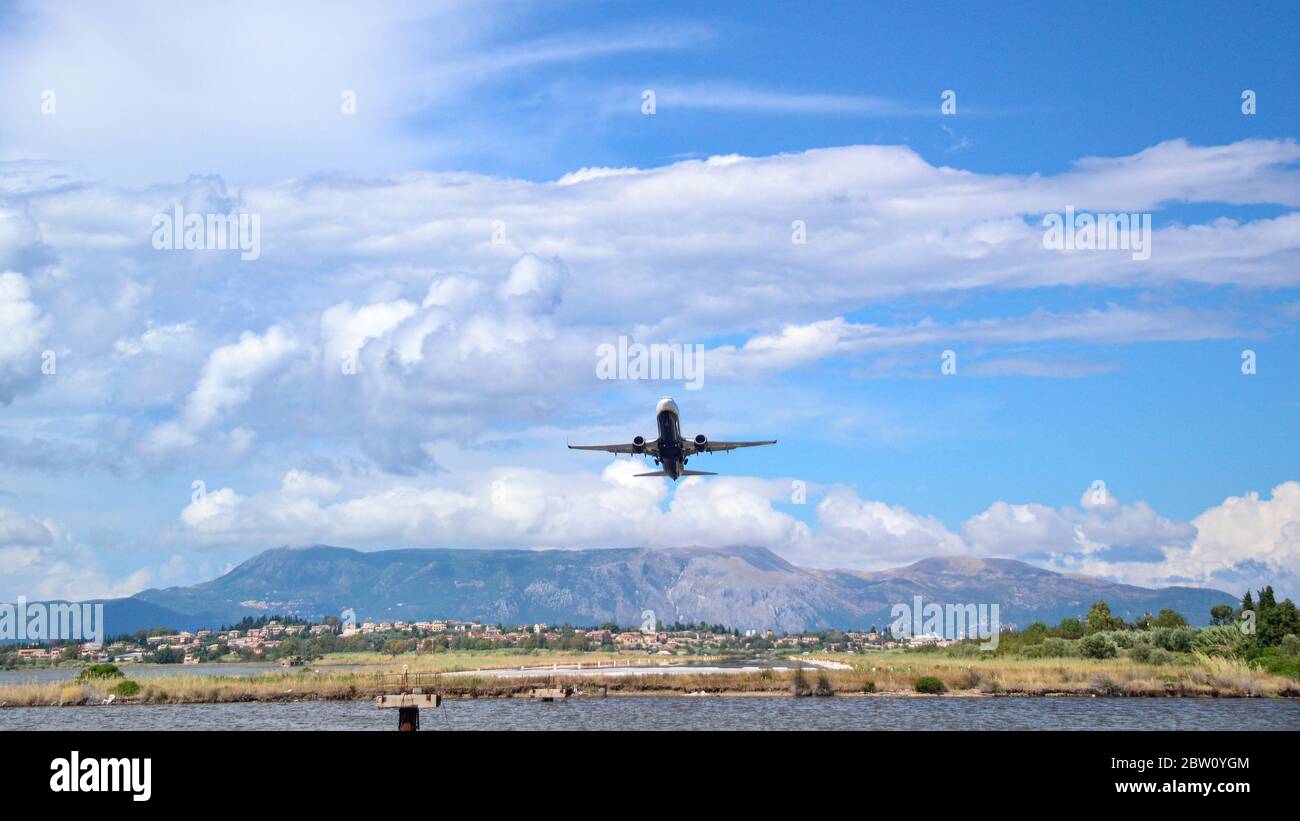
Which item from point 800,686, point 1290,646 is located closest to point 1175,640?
point 1290,646

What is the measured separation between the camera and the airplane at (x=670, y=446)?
80.6 meters

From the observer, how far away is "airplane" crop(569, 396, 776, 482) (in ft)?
264

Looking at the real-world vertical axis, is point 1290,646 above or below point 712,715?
above

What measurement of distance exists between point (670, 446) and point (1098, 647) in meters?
71.6

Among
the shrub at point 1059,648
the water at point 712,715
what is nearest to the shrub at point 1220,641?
the shrub at point 1059,648

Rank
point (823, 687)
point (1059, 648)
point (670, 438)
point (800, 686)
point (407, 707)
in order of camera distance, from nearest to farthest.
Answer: point (407, 707) → point (670, 438) → point (823, 687) → point (800, 686) → point (1059, 648)

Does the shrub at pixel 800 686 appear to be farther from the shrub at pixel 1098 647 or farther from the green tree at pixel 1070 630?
the green tree at pixel 1070 630

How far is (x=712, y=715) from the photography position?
8469 cm

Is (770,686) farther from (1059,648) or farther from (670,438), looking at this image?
(1059,648)

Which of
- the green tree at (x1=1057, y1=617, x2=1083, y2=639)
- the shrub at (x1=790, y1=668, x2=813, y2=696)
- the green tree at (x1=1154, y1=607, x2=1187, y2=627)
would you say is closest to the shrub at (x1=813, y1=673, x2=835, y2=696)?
the shrub at (x1=790, y1=668, x2=813, y2=696)

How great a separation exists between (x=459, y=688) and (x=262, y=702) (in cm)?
1674

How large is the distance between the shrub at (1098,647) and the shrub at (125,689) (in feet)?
308
